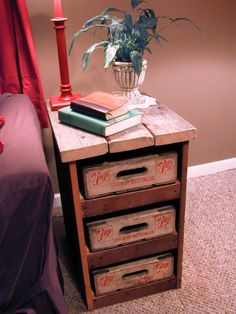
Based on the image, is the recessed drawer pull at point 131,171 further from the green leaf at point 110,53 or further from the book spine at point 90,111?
the green leaf at point 110,53

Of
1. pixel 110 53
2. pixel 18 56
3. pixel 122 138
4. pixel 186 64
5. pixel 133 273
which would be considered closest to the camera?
pixel 122 138

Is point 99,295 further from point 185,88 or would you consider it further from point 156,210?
point 185,88

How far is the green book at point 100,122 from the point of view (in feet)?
3.42

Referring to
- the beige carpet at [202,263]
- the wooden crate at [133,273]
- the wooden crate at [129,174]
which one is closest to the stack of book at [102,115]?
the wooden crate at [129,174]

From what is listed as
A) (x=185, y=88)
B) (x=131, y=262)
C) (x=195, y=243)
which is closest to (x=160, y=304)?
(x=131, y=262)

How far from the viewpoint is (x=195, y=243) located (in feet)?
5.25

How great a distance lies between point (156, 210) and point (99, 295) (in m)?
0.41

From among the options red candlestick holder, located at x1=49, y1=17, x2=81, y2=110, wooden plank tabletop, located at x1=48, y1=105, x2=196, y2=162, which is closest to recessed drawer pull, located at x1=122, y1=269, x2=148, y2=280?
wooden plank tabletop, located at x1=48, y1=105, x2=196, y2=162

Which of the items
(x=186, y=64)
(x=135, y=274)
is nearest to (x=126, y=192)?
(x=135, y=274)

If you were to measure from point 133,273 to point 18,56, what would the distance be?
40.1 inches

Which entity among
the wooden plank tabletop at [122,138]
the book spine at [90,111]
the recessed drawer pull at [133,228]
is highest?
the book spine at [90,111]

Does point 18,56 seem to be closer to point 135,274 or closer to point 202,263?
point 135,274

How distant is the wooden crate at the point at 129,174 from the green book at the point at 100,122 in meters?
0.11

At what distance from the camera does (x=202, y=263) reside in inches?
58.4
